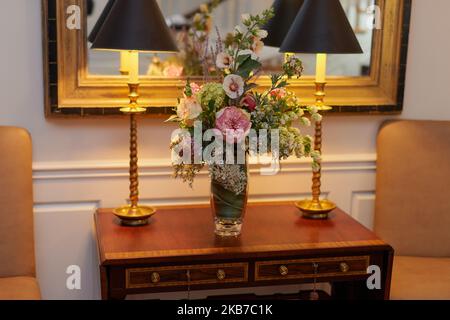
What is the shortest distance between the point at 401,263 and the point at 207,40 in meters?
1.08

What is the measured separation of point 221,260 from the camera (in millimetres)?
2016

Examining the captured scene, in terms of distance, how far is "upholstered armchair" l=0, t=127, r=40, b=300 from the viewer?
7.20 ft

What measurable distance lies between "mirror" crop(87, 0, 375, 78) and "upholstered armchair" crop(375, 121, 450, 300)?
32 centimetres

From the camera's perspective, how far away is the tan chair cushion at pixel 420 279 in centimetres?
217

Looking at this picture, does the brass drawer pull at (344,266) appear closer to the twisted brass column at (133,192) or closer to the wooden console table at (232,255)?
the wooden console table at (232,255)

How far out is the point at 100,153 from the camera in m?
2.42

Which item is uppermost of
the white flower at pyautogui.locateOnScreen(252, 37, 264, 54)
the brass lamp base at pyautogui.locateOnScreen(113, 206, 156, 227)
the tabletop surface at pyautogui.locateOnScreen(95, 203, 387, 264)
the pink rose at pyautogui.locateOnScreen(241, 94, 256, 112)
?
the white flower at pyautogui.locateOnScreen(252, 37, 264, 54)

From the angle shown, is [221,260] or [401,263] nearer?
[221,260]

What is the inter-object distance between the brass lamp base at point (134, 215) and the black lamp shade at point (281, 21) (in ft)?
2.50

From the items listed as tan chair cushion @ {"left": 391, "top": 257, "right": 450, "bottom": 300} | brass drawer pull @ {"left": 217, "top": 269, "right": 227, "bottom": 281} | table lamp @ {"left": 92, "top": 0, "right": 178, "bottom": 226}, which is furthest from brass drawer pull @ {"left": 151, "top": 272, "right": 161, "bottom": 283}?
tan chair cushion @ {"left": 391, "top": 257, "right": 450, "bottom": 300}

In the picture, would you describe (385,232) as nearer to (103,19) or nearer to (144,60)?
(144,60)

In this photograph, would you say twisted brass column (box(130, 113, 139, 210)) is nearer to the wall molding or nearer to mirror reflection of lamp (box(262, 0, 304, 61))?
the wall molding

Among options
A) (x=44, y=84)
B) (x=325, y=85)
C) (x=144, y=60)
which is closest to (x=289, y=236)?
(x=325, y=85)

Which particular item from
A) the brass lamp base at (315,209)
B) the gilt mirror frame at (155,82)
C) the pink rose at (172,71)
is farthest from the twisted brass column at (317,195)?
the pink rose at (172,71)
